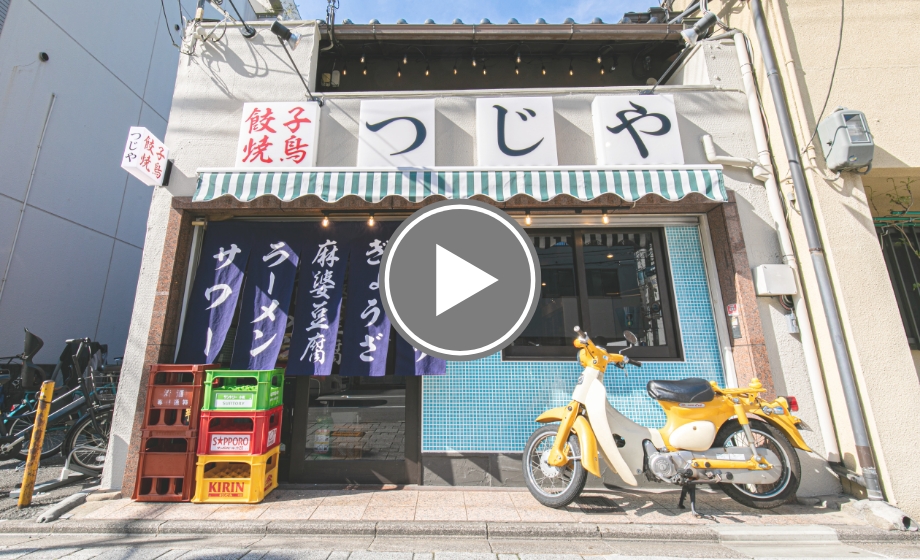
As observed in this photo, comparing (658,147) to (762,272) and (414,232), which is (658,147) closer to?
(762,272)

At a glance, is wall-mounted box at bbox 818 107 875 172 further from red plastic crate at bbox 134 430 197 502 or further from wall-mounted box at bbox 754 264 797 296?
red plastic crate at bbox 134 430 197 502

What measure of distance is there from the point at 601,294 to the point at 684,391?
169 centimetres

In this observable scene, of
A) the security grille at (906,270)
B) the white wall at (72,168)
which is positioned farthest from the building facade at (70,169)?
the security grille at (906,270)

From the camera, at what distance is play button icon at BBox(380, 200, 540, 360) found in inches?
144

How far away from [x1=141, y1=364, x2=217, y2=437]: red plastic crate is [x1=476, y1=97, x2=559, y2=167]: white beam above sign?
13.6 ft

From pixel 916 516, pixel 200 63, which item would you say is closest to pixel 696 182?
pixel 916 516

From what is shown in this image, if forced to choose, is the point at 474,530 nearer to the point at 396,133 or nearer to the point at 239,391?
the point at 239,391

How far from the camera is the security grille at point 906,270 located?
5.28m

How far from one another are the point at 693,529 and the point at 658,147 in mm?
4092

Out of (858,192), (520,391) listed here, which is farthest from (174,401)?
(858,192)

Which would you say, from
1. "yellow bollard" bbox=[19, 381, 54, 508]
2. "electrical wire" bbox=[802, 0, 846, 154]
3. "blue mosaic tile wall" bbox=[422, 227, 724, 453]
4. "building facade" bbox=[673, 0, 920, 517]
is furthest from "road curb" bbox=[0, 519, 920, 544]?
"electrical wire" bbox=[802, 0, 846, 154]

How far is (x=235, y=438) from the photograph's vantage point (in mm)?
3914

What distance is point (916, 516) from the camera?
137 inches

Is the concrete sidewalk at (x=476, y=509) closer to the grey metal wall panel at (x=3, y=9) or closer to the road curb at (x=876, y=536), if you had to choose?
the road curb at (x=876, y=536)
